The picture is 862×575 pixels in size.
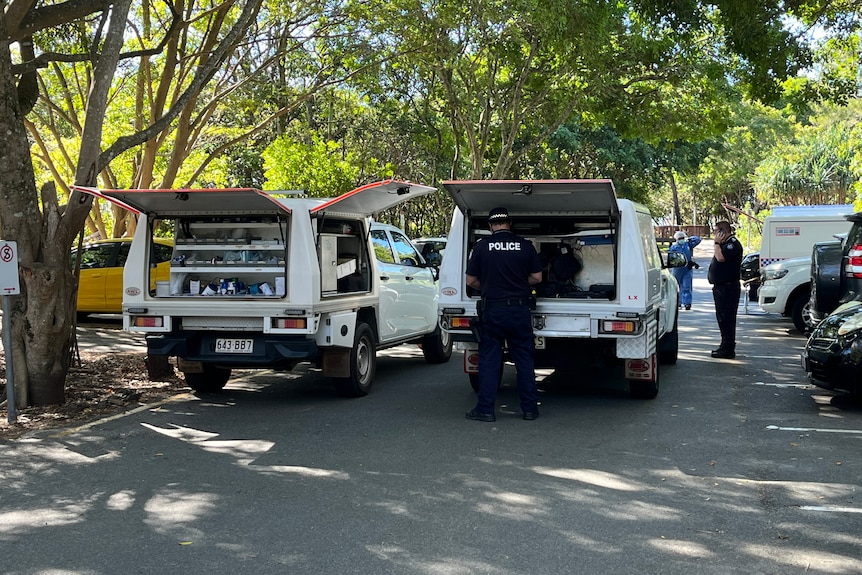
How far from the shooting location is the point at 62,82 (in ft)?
58.4

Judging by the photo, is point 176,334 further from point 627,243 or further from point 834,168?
point 834,168

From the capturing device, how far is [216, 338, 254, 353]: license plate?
27.6ft

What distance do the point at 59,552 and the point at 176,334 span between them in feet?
13.6

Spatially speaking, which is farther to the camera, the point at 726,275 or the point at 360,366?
the point at 726,275

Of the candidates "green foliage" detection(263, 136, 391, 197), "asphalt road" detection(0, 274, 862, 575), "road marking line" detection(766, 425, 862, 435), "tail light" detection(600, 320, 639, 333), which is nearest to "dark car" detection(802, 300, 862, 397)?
"asphalt road" detection(0, 274, 862, 575)

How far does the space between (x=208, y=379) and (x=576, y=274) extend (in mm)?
4097

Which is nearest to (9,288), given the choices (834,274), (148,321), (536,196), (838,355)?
(148,321)

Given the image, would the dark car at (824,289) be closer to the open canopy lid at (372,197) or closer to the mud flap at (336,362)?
the open canopy lid at (372,197)

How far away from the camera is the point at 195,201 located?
8461mm

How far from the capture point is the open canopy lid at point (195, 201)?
8.05m

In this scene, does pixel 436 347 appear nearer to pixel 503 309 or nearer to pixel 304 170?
pixel 503 309

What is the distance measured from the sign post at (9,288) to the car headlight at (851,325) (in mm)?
7451

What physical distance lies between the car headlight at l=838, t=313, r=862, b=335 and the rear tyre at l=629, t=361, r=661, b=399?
1726 millimetres

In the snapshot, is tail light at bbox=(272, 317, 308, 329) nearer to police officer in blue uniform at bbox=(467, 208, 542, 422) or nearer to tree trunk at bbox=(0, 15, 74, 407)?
police officer in blue uniform at bbox=(467, 208, 542, 422)
